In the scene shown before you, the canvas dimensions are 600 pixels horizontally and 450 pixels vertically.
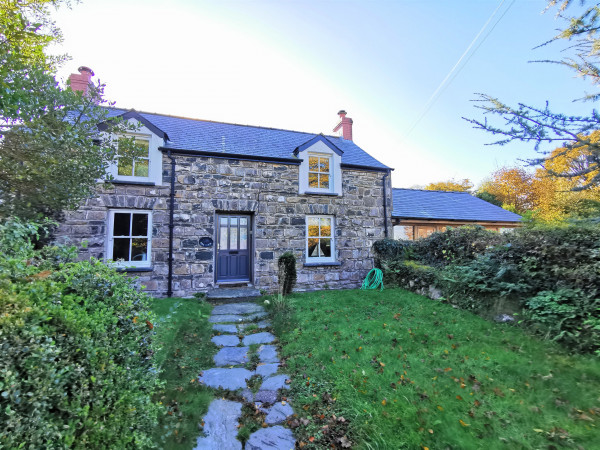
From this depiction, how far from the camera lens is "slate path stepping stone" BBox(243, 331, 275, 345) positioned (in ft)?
15.9

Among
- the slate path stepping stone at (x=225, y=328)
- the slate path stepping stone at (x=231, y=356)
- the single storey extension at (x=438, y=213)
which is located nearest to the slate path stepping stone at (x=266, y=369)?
the slate path stepping stone at (x=231, y=356)

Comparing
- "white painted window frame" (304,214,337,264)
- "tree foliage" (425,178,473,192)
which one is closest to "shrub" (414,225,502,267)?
"white painted window frame" (304,214,337,264)

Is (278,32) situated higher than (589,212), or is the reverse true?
(278,32)

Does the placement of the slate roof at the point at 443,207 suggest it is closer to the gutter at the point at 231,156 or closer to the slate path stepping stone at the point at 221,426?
the gutter at the point at 231,156

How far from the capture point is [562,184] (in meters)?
16.8

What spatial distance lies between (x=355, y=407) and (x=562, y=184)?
2199 cm

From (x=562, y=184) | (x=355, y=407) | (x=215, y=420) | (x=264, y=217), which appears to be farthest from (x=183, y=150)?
(x=562, y=184)

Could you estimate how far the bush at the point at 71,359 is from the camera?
121 centimetres

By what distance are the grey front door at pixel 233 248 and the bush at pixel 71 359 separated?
21.7 ft

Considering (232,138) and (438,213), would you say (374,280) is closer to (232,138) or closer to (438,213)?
(438,213)

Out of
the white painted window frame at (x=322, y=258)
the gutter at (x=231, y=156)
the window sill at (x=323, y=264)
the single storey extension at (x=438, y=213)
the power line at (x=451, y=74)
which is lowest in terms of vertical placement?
the window sill at (x=323, y=264)

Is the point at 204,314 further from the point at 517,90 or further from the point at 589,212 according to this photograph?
the point at 517,90

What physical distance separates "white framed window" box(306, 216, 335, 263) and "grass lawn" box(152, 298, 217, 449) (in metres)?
4.41

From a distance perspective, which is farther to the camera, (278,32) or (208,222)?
(208,222)
